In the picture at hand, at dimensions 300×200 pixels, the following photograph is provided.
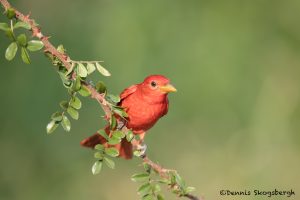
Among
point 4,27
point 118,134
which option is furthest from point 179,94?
point 4,27

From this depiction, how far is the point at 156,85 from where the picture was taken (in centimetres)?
405

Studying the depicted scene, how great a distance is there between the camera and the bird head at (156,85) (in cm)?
402

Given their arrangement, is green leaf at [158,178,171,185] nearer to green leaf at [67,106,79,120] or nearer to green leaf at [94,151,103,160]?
green leaf at [94,151,103,160]

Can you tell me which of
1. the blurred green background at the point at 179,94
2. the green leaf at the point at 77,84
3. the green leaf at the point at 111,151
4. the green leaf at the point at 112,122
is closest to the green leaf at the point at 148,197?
the green leaf at the point at 111,151

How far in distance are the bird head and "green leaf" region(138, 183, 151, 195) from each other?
4.32 ft

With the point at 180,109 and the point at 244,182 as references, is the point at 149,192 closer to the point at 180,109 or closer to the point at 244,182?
the point at 244,182

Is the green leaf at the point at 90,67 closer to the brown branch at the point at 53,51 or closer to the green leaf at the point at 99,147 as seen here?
the brown branch at the point at 53,51

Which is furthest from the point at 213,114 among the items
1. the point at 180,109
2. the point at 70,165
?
the point at 70,165

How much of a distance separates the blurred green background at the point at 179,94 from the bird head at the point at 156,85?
6.13 feet

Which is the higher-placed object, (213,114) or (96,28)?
(96,28)

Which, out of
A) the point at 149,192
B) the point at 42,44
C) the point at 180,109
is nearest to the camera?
the point at 42,44

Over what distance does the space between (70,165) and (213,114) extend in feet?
5.07

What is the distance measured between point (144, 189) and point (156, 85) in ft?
4.54

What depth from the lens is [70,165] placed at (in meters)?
5.91
